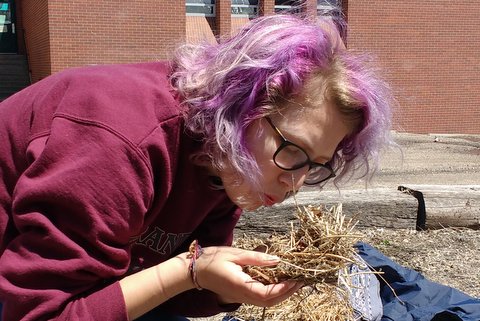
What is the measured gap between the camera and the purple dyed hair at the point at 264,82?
1.58 m

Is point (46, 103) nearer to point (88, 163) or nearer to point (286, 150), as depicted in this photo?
point (88, 163)

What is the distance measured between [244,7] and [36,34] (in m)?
5.79

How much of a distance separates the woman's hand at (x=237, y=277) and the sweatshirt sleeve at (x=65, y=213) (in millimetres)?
284

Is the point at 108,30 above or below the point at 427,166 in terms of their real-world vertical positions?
above

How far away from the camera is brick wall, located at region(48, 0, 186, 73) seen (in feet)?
44.6

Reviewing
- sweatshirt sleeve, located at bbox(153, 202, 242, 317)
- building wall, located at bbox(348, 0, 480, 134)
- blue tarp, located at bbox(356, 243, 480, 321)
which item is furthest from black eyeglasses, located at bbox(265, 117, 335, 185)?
building wall, located at bbox(348, 0, 480, 134)

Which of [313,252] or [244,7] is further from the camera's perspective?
[244,7]

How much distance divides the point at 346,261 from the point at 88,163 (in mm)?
795

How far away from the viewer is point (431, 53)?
16641 mm

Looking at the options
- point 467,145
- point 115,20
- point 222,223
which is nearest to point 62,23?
point 115,20

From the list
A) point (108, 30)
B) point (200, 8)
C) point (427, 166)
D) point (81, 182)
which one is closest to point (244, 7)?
point (200, 8)

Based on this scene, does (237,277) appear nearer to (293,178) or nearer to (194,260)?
(194,260)

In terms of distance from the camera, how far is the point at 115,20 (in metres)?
13.9

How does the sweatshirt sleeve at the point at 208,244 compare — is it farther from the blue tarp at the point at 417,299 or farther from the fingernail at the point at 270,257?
the blue tarp at the point at 417,299
